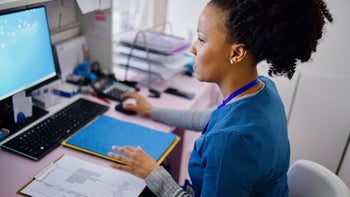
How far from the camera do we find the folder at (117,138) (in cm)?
113

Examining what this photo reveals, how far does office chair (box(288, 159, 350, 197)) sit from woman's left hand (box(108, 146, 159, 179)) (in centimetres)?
49

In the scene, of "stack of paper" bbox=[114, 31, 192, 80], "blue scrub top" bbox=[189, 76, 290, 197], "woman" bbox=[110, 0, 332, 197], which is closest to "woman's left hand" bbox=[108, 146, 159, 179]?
"woman" bbox=[110, 0, 332, 197]

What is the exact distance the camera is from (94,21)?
1.63 meters

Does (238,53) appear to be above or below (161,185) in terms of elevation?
above

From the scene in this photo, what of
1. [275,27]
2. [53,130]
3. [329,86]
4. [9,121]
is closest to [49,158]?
[53,130]

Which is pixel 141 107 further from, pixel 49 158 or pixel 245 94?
pixel 245 94

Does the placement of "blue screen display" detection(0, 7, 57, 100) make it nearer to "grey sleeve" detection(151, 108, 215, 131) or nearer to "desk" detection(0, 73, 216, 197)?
"desk" detection(0, 73, 216, 197)

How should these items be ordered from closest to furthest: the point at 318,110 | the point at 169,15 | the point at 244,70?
1. the point at 244,70
2. the point at 318,110
3. the point at 169,15

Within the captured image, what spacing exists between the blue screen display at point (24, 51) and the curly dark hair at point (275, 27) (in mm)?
704

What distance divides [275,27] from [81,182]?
0.71 m

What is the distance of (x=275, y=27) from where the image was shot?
0.76 meters

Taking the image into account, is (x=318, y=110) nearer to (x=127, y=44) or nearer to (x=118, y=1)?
(x=127, y=44)

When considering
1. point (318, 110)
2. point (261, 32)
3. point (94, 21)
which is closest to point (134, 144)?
point (261, 32)

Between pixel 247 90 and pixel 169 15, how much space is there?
1.57 m
